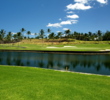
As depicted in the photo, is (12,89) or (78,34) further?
(78,34)

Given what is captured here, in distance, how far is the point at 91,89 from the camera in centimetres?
903

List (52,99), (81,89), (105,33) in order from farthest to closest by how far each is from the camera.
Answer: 1. (105,33)
2. (81,89)
3. (52,99)

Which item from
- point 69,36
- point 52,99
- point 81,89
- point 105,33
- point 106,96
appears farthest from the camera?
point 69,36

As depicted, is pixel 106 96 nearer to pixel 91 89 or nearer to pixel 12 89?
pixel 91 89

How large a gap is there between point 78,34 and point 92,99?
17961 cm

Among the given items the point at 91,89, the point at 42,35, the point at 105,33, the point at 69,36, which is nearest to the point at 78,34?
the point at 69,36

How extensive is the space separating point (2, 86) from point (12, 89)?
0.93 meters

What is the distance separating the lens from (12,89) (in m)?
8.42

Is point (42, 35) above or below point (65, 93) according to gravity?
above

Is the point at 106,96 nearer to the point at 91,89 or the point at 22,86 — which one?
the point at 91,89

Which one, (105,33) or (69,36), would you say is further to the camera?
(69,36)

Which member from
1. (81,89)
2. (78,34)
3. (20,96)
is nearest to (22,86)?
(20,96)

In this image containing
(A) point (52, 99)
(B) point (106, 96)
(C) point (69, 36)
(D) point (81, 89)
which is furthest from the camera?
(C) point (69, 36)

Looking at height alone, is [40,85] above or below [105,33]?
below
